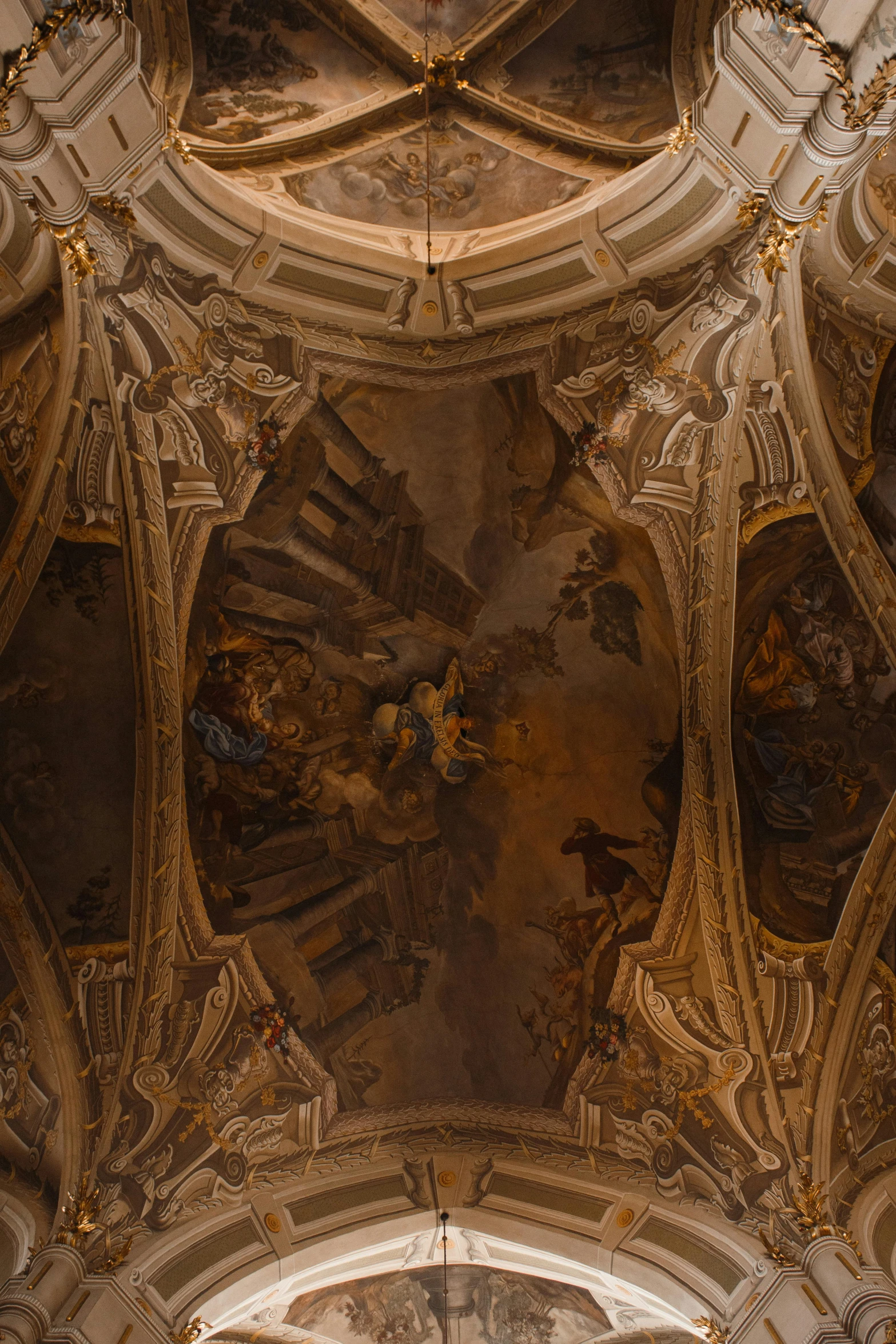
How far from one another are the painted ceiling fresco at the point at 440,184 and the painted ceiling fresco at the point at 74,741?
388 cm


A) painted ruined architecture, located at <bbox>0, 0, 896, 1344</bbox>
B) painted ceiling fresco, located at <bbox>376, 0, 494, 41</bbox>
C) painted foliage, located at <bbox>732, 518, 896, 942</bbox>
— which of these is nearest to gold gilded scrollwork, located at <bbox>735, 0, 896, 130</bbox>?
painted ruined architecture, located at <bbox>0, 0, 896, 1344</bbox>

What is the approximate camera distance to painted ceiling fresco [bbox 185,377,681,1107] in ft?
35.7

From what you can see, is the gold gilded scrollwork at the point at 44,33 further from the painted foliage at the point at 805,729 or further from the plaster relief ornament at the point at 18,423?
the painted foliage at the point at 805,729

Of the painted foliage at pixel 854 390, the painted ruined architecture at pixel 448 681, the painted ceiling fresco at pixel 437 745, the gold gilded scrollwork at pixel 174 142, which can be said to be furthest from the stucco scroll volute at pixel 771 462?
the gold gilded scrollwork at pixel 174 142

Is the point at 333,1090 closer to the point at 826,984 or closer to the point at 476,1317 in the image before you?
the point at 476,1317

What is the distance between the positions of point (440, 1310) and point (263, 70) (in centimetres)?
1233

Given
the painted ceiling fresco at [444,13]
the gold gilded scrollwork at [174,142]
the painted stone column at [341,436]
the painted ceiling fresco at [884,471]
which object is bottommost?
the painted ceiling fresco at [884,471]

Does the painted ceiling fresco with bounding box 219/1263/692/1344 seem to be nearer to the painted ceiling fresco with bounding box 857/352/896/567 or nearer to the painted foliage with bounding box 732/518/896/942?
the painted foliage with bounding box 732/518/896/942

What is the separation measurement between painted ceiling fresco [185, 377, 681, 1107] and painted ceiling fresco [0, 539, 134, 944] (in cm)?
76

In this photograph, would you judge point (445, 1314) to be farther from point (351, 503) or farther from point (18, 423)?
point (18, 423)

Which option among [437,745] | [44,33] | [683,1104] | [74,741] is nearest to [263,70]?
[44,33]

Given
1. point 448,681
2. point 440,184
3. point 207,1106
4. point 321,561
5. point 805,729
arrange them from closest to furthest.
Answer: point 440,184 < point 805,729 < point 207,1106 < point 321,561 < point 448,681

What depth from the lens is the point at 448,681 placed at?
A: 39.1 feet

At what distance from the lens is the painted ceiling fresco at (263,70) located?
8.92 metres
